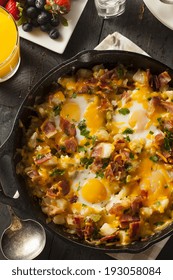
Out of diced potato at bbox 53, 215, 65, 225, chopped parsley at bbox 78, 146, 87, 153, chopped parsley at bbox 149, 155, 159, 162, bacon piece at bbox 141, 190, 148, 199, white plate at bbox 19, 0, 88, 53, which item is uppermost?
white plate at bbox 19, 0, 88, 53

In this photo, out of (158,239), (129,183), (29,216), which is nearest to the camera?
(158,239)

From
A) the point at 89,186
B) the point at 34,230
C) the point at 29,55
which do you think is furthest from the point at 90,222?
the point at 29,55

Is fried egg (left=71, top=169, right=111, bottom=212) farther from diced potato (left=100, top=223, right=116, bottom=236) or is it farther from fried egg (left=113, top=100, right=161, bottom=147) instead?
fried egg (left=113, top=100, right=161, bottom=147)

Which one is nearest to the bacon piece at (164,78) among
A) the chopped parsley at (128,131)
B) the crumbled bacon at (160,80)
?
the crumbled bacon at (160,80)

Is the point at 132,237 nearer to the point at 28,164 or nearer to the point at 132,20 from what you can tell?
the point at 28,164

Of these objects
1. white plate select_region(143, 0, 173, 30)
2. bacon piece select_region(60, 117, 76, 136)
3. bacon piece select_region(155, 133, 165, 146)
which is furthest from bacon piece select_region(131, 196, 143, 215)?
white plate select_region(143, 0, 173, 30)

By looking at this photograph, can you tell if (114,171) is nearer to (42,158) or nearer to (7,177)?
(42,158)
